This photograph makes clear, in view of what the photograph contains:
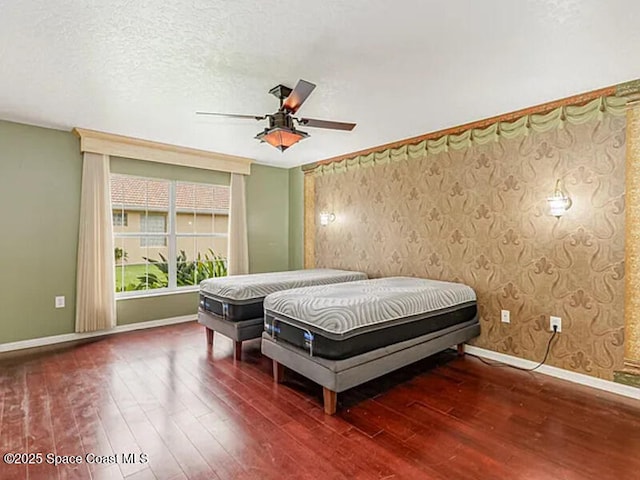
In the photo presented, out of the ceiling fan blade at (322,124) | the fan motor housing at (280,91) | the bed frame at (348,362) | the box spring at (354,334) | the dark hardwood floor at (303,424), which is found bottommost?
the dark hardwood floor at (303,424)

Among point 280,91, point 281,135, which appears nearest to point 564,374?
point 281,135

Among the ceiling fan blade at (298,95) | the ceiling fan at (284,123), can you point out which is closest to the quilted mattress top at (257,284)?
the ceiling fan at (284,123)

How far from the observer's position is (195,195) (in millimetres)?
5309

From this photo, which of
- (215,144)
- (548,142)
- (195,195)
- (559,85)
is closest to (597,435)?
(548,142)

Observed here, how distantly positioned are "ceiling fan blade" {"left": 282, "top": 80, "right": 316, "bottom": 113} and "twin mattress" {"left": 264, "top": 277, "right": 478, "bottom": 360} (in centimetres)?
Answer: 155

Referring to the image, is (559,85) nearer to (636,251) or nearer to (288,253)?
(636,251)

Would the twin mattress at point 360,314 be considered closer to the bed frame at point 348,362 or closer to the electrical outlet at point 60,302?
the bed frame at point 348,362

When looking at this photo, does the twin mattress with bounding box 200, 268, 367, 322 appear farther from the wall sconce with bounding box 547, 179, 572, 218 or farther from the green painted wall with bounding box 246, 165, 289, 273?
the wall sconce with bounding box 547, 179, 572, 218

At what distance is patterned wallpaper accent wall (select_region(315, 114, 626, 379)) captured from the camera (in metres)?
2.91

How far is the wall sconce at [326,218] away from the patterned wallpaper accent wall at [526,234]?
38.1 inches

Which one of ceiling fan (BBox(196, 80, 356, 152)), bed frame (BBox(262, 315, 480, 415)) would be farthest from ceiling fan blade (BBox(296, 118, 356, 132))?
bed frame (BBox(262, 315, 480, 415))

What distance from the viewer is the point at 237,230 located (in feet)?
18.3

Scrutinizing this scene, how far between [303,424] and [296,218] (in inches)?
169

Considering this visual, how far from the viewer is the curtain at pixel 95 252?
4.17m
